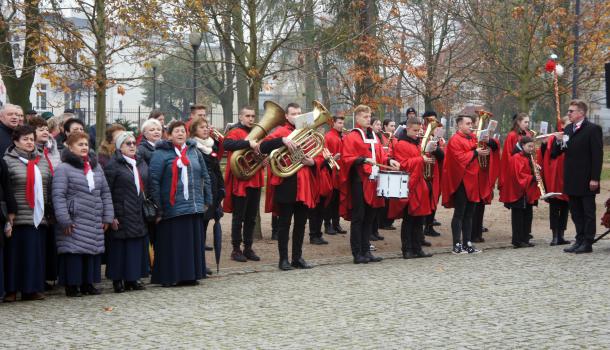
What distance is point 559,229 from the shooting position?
45.2 feet

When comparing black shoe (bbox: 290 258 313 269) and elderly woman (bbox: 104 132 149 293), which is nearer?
elderly woman (bbox: 104 132 149 293)

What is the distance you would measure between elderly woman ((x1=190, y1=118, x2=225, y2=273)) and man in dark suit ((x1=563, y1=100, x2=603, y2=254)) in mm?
4876

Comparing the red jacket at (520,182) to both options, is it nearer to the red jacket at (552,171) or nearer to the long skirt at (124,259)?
the red jacket at (552,171)

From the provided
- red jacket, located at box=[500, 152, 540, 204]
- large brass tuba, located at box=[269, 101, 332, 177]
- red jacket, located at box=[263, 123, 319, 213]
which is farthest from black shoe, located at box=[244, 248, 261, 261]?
red jacket, located at box=[500, 152, 540, 204]

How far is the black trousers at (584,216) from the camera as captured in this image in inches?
499

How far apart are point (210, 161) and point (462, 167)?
3778mm

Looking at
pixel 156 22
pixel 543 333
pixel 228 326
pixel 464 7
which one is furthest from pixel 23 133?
pixel 464 7

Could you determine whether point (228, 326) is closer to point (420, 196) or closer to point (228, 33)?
point (420, 196)

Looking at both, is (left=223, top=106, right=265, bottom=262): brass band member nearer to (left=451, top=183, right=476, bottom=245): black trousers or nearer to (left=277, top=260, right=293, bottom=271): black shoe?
(left=277, top=260, right=293, bottom=271): black shoe

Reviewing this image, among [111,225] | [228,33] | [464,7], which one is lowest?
[111,225]

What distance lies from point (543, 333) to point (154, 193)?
176 inches

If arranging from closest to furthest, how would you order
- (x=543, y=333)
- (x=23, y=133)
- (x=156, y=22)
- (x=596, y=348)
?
(x=596, y=348) → (x=543, y=333) → (x=23, y=133) → (x=156, y=22)

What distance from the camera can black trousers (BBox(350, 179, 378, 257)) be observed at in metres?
11.8

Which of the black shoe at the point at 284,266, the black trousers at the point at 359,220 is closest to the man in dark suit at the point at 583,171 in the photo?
the black trousers at the point at 359,220
